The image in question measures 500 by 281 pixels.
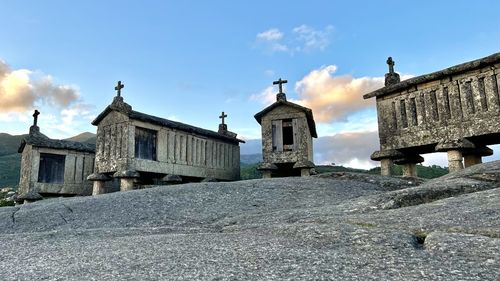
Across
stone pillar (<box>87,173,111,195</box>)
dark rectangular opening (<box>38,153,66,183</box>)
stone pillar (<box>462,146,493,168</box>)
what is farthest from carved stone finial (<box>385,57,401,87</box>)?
dark rectangular opening (<box>38,153,66,183</box>)

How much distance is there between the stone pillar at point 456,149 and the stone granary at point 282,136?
686cm

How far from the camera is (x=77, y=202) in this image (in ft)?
36.2

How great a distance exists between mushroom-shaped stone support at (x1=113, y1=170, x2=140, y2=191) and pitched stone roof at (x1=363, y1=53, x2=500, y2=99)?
36.2 ft

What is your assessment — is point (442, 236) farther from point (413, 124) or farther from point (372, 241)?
point (413, 124)

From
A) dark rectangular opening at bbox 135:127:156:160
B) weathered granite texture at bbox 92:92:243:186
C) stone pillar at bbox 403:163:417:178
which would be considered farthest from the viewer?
dark rectangular opening at bbox 135:127:156:160

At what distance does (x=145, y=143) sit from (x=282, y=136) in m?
6.99

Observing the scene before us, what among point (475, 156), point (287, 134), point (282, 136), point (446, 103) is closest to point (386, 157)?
point (446, 103)

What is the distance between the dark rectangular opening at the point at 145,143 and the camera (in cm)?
1953

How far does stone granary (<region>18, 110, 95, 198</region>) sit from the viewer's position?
74.0 ft

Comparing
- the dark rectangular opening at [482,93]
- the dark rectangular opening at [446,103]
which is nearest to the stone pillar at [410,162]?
the dark rectangular opening at [446,103]

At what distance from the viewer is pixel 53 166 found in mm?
23391

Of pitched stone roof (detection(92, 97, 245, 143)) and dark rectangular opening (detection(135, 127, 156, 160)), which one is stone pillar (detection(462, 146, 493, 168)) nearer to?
pitched stone roof (detection(92, 97, 245, 143))

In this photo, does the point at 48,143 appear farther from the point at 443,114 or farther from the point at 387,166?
the point at 443,114

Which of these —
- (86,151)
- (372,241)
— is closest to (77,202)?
(372,241)
